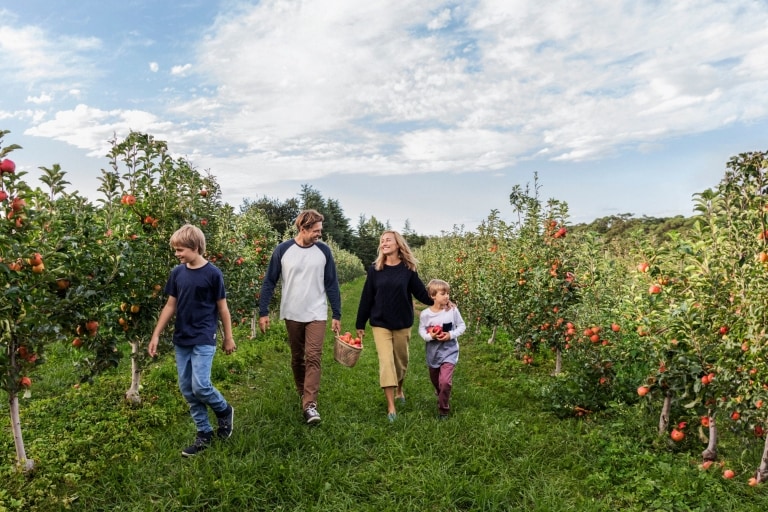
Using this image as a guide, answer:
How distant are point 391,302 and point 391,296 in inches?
2.6

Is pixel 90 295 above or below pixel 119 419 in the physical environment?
above

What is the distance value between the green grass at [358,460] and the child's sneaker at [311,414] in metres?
0.10

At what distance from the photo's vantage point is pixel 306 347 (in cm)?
505

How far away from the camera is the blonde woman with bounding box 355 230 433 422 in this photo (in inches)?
211

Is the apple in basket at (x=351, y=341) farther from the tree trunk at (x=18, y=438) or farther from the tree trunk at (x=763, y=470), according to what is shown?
→ the tree trunk at (x=763, y=470)

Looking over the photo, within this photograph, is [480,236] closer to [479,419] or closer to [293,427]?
[479,419]

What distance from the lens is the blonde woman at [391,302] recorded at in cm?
535

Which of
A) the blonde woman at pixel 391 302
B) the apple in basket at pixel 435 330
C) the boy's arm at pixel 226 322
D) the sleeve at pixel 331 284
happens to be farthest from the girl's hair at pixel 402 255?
the boy's arm at pixel 226 322

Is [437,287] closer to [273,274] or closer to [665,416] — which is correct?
[273,274]

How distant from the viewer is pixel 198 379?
4188 mm

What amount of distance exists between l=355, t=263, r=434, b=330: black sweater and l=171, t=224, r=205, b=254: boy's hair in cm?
186

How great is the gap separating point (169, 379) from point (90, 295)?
9.15 ft

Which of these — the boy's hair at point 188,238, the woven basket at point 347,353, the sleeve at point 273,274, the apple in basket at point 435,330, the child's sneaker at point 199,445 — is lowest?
the child's sneaker at point 199,445

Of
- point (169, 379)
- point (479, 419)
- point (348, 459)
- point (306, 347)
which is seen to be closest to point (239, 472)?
point (348, 459)
